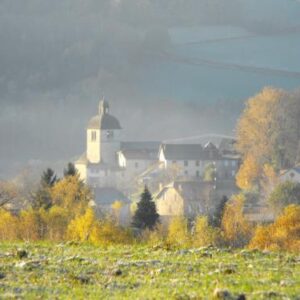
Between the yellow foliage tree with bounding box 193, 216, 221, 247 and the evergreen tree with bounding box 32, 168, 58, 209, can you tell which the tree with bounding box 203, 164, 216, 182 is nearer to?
the evergreen tree with bounding box 32, 168, 58, 209

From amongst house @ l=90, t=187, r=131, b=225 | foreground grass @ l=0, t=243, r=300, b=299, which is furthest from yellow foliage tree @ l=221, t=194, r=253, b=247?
foreground grass @ l=0, t=243, r=300, b=299

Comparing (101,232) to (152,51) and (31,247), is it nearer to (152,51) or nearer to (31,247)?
(31,247)

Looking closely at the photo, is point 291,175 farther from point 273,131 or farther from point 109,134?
point 109,134

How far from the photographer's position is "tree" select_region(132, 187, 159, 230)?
1321 inches

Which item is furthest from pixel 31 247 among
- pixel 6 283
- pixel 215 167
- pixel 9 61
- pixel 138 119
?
pixel 9 61

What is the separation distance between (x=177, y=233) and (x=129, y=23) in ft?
365

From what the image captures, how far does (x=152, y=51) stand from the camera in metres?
128

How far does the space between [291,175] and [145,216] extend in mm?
20764

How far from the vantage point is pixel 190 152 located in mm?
67312

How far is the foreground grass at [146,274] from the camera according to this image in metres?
9.09

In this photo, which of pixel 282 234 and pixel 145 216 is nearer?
pixel 282 234

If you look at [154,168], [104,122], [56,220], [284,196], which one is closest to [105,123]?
[104,122]

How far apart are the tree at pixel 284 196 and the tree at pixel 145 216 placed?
1069 centimetres

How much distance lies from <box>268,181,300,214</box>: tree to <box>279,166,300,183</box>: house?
5096mm
